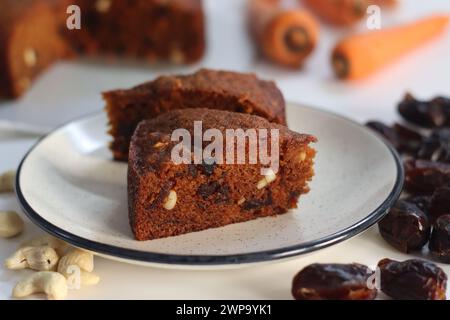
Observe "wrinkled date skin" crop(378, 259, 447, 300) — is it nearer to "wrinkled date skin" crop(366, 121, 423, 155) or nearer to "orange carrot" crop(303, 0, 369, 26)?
"wrinkled date skin" crop(366, 121, 423, 155)

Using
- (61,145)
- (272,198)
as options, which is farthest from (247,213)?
A: (61,145)

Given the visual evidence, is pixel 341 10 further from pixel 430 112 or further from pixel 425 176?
pixel 425 176

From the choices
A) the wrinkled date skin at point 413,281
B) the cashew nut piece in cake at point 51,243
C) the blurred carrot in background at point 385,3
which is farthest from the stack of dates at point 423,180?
the blurred carrot in background at point 385,3

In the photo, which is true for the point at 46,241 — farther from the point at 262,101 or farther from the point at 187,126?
the point at 262,101

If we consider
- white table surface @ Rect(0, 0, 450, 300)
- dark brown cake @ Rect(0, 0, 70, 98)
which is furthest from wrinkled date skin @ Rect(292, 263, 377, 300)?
dark brown cake @ Rect(0, 0, 70, 98)

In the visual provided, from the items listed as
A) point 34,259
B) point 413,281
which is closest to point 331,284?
point 413,281

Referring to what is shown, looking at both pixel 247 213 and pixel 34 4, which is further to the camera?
pixel 34 4
